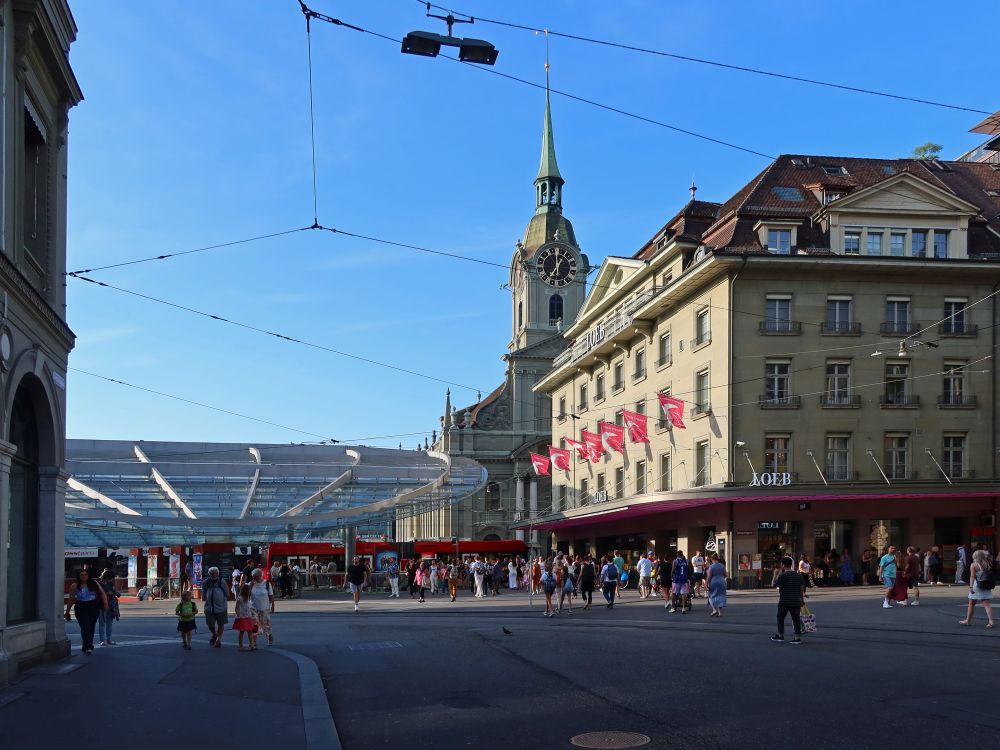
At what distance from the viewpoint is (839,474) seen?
4225 cm

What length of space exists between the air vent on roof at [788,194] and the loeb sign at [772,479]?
467 inches

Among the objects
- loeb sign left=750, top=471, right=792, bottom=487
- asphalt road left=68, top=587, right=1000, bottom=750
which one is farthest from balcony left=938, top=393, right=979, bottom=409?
asphalt road left=68, top=587, right=1000, bottom=750

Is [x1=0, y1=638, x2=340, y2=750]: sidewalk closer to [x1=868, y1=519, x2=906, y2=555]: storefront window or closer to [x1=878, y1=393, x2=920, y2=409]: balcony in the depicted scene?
[x1=868, y1=519, x2=906, y2=555]: storefront window

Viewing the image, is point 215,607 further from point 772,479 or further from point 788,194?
point 788,194

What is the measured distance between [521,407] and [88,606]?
75.9m

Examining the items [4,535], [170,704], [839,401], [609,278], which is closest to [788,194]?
[839,401]

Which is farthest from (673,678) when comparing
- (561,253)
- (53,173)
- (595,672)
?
(561,253)

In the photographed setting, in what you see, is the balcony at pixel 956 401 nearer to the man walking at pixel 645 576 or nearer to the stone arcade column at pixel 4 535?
the man walking at pixel 645 576

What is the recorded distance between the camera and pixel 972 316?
43469 mm

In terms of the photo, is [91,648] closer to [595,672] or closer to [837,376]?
[595,672]

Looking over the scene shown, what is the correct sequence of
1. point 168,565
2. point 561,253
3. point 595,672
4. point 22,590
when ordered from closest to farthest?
1. point 595,672
2. point 22,590
3. point 168,565
4. point 561,253

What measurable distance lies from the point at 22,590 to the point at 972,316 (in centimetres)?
3681

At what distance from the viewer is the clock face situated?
99.1m

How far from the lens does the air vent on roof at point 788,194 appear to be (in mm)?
46531
